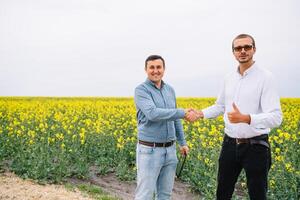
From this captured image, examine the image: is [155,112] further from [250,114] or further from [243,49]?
[243,49]

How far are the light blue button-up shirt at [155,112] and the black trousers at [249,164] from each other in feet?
1.95

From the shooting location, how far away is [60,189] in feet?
24.6

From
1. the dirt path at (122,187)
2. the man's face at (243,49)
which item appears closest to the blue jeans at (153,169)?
the man's face at (243,49)

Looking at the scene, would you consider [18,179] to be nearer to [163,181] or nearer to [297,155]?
[163,181]

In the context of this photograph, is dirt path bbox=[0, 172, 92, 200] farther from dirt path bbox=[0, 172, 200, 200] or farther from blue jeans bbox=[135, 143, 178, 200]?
blue jeans bbox=[135, 143, 178, 200]

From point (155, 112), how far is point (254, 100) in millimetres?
957

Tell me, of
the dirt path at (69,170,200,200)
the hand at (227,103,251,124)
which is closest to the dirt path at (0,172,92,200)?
the dirt path at (69,170,200,200)

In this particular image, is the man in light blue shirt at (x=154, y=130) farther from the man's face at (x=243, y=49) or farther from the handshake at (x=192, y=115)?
the man's face at (x=243, y=49)

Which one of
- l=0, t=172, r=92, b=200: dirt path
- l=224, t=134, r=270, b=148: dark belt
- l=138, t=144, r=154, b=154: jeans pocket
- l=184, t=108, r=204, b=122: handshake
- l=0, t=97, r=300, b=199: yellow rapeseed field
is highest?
l=184, t=108, r=204, b=122: handshake

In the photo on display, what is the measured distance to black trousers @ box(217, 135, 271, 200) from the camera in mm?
4148

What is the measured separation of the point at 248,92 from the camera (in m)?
4.13

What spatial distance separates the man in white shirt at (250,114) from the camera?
400cm

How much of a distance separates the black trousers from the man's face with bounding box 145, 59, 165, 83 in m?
0.93

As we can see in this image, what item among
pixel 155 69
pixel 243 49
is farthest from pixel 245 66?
pixel 155 69
